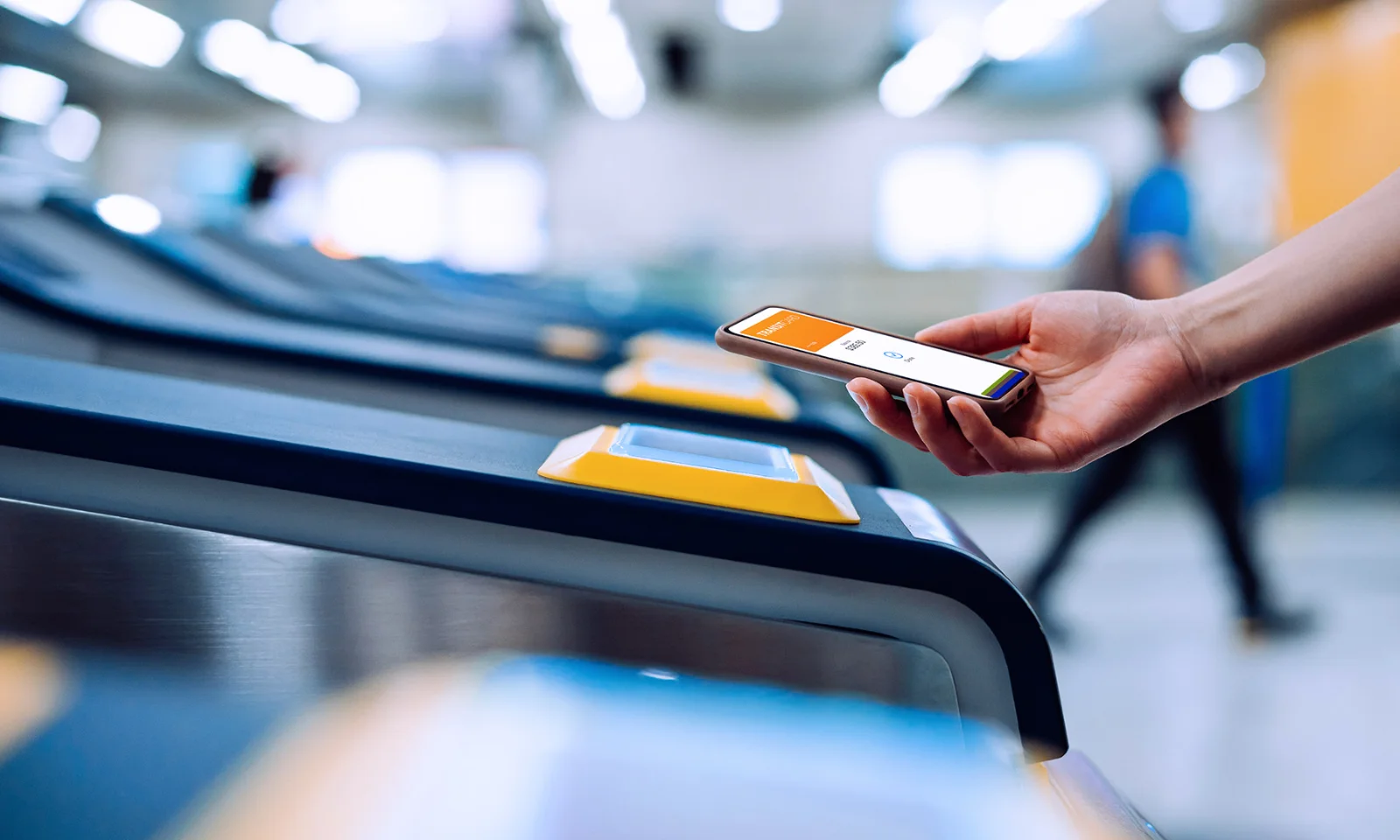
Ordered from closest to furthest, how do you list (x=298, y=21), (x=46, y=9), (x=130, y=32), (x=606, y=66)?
(x=46, y=9)
(x=298, y=21)
(x=130, y=32)
(x=606, y=66)

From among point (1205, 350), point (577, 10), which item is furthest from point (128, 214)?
point (577, 10)

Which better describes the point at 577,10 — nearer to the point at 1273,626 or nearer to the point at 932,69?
the point at 932,69

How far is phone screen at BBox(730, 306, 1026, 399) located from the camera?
2.61 ft

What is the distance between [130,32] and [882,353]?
10070 millimetres

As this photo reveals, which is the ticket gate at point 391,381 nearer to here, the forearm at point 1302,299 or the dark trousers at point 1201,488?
the forearm at point 1302,299

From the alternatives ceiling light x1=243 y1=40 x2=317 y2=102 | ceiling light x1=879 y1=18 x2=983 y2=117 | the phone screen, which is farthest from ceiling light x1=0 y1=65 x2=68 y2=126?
the phone screen

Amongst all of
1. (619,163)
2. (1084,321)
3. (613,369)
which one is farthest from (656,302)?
(619,163)

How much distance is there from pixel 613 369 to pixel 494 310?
46.2 inches

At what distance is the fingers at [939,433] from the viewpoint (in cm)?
76

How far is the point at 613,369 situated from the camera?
1617 millimetres

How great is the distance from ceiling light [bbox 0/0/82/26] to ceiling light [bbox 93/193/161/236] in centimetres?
637

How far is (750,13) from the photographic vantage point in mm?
7840

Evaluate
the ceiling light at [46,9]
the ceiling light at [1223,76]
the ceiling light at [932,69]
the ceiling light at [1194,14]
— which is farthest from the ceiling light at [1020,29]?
the ceiling light at [46,9]

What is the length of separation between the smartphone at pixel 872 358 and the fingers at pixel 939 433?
2 centimetres
